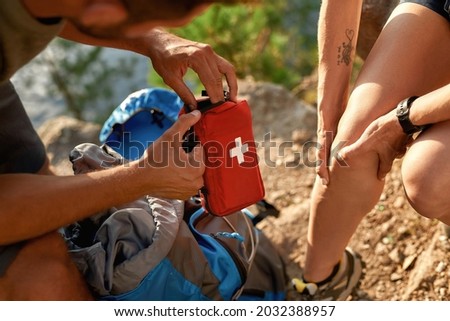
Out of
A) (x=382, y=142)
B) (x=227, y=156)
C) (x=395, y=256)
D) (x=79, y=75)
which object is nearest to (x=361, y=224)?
(x=395, y=256)

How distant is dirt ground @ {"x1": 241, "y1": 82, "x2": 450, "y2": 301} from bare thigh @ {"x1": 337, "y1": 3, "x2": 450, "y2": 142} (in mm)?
672

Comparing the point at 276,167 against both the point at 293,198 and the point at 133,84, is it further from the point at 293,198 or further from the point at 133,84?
the point at 133,84

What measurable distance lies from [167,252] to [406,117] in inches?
35.4

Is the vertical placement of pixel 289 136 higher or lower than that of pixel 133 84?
higher

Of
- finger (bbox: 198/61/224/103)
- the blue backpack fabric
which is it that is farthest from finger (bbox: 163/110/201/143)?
the blue backpack fabric

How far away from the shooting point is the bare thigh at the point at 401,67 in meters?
2.04

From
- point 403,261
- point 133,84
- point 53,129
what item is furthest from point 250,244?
point 133,84

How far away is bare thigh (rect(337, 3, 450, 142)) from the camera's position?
2037 millimetres

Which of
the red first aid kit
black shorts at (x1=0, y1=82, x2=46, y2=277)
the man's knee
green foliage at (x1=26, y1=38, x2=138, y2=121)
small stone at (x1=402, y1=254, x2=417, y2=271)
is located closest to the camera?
the man's knee

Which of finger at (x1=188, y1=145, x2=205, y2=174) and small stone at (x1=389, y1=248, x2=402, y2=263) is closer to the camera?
finger at (x1=188, y1=145, x2=205, y2=174)

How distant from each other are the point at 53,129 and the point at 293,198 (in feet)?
6.01

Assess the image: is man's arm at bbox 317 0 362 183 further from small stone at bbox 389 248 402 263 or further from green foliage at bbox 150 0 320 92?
green foliage at bbox 150 0 320 92

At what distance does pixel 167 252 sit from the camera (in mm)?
1972

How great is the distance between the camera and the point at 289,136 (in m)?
3.34
